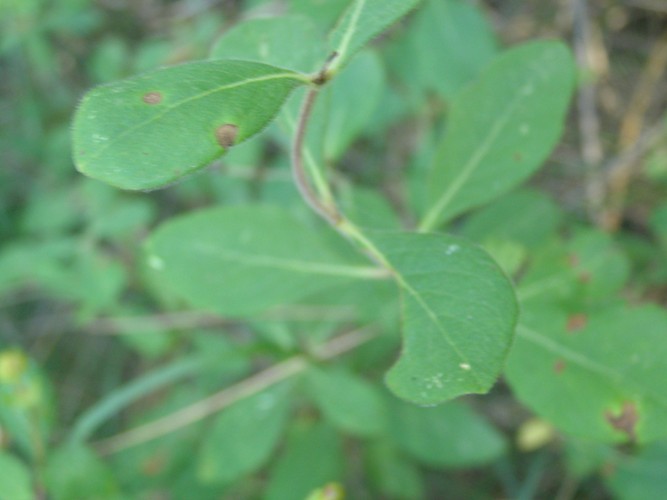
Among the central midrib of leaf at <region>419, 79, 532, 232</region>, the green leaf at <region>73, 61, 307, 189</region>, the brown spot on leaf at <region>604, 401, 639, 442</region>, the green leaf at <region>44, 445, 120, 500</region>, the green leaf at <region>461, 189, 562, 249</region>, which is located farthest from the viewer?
the green leaf at <region>461, 189, 562, 249</region>

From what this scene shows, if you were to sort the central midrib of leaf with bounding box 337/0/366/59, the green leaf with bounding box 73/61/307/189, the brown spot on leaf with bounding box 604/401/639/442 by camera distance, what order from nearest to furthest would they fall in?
the green leaf with bounding box 73/61/307/189
the central midrib of leaf with bounding box 337/0/366/59
the brown spot on leaf with bounding box 604/401/639/442

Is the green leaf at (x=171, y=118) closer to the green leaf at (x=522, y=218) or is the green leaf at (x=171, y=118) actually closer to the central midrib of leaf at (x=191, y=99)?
the central midrib of leaf at (x=191, y=99)

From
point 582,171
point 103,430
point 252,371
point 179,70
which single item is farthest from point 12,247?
point 179,70

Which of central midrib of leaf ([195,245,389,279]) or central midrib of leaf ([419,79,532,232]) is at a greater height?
central midrib of leaf ([419,79,532,232])

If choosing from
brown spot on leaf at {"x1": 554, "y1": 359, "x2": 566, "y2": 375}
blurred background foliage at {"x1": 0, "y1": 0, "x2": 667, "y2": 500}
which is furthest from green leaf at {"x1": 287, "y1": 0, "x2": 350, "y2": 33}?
brown spot on leaf at {"x1": 554, "y1": 359, "x2": 566, "y2": 375}

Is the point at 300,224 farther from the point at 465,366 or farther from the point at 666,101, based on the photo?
the point at 666,101

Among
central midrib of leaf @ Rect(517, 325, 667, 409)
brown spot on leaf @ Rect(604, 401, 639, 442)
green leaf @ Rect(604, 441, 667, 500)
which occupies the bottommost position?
green leaf @ Rect(604, 441, 667, 500)

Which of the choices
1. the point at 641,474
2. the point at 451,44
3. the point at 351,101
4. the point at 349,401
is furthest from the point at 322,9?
the point at 641,474

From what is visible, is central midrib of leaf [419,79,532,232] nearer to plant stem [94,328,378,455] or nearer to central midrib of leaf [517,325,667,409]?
central midrib of leaf [517,325,667,409]
